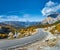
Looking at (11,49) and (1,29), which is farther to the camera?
(1,29)

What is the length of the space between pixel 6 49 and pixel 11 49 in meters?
0.60

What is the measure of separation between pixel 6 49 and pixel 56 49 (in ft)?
37.7

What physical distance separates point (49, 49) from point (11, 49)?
11.7 metres

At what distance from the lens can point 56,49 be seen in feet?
37.5

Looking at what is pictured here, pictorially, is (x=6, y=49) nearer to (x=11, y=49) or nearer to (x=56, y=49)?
(x=11, y=49)

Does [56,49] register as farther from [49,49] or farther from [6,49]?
[6,49]

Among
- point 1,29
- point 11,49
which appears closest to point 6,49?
point 11,49

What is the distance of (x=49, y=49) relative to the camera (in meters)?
11.3

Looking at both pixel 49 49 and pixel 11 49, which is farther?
pixel 11 49

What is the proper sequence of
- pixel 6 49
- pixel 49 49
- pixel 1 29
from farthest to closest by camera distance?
pixel 1 29 → pixel 6 49 → pixel 49 49

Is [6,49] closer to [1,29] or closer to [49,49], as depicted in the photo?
[49,49]

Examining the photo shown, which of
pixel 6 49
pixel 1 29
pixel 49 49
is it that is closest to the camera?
pixel 49 49

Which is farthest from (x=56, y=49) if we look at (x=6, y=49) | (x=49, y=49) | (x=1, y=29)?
(x=1, y=29)

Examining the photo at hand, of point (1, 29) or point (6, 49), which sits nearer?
point (6, 49)
